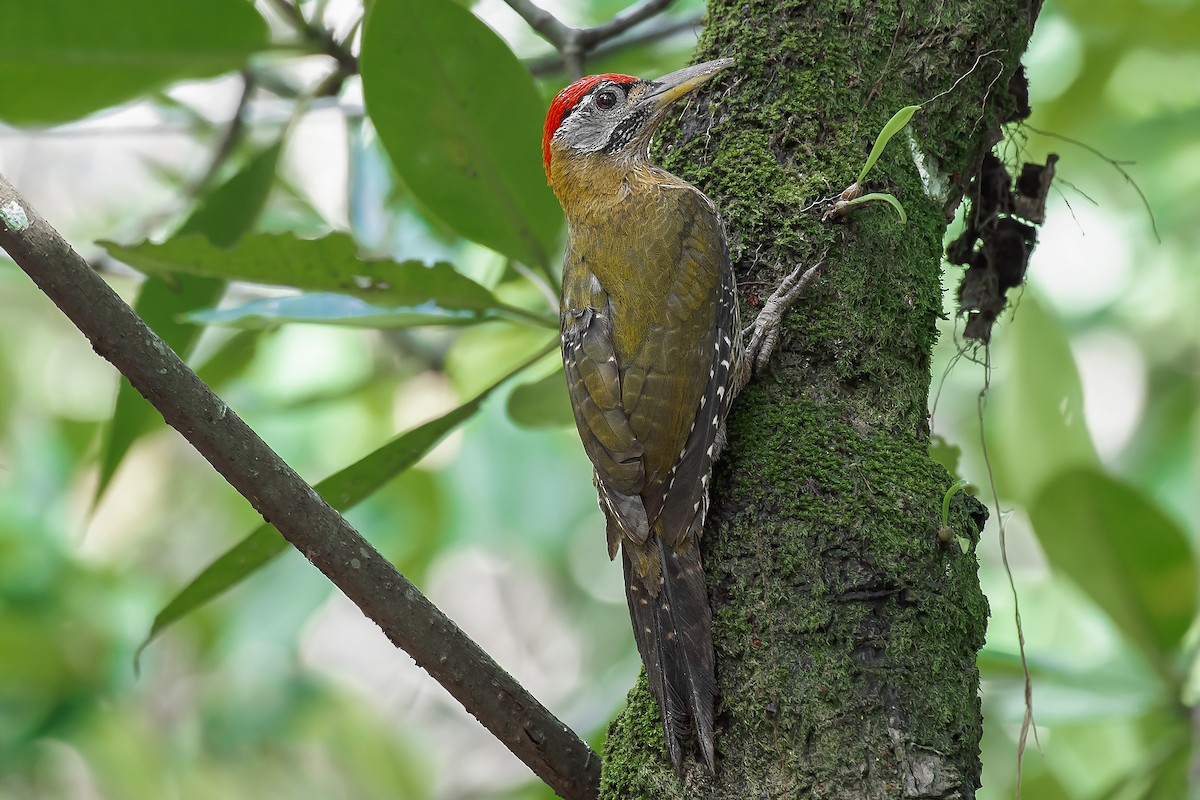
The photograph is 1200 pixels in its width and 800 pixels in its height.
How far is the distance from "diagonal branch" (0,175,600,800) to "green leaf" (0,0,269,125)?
179 cm

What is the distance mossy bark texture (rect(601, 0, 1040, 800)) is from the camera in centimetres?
170

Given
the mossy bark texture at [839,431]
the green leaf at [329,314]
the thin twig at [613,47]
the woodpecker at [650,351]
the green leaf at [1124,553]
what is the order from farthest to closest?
the thin twig at [613,47] < the green leaf at [1124,553] < the green leaf at [329,314] < the woodpecker at [650,351] < the mossy bark texture at [839,431]

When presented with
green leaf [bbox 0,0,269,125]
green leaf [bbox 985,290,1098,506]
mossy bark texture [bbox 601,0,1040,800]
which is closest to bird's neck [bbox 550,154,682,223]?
mossy bark texture [bbox 601,0,1040,800]

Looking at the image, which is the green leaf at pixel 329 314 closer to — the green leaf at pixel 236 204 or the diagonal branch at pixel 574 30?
the green leaf at pixel 236 204

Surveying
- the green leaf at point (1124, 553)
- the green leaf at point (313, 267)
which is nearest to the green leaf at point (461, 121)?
the green leaf at point (313, 267)

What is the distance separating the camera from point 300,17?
132 inches

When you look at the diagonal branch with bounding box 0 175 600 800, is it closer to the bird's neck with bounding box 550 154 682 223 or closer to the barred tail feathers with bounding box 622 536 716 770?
the barred tail feathers with bounding box 622 536 716 770

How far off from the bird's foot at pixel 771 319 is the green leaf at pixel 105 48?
186cm

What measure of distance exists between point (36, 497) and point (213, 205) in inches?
80.8

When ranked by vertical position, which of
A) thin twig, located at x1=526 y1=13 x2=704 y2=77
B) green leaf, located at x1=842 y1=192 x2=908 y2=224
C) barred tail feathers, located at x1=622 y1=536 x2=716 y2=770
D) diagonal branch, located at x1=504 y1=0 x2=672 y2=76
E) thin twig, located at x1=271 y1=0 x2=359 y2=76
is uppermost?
thin twig, located at x1=526 y1=13 x2=704 y2=77

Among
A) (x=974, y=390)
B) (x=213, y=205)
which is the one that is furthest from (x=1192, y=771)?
(x=974, y=390)

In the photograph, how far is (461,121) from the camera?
2.76 metres

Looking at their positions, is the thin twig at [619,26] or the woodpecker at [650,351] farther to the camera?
A: the thin twig at [619,26]

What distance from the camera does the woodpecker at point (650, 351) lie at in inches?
77.8
